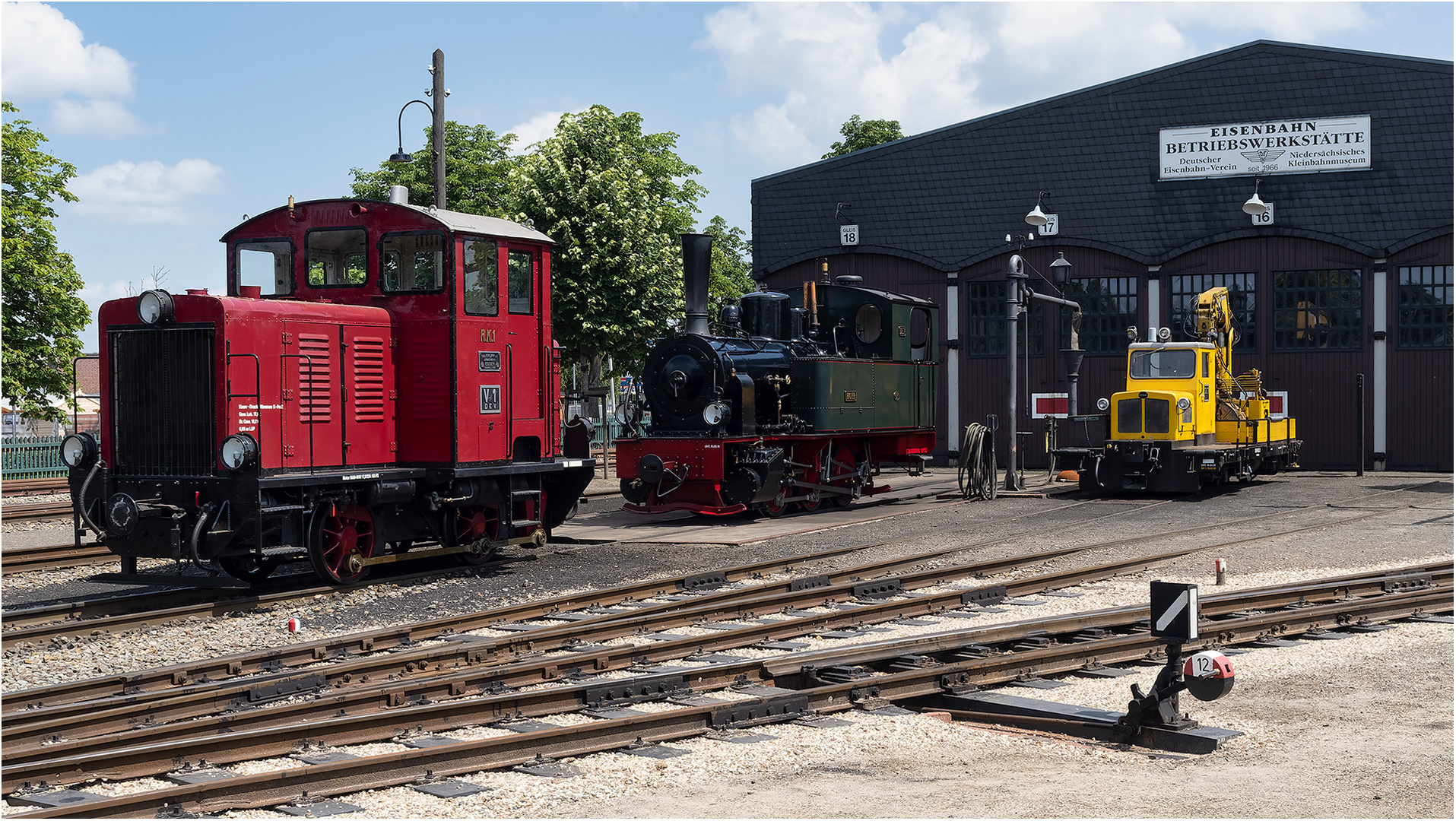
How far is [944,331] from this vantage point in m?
31.3

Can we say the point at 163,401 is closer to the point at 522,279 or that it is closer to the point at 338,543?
the point at 338,543

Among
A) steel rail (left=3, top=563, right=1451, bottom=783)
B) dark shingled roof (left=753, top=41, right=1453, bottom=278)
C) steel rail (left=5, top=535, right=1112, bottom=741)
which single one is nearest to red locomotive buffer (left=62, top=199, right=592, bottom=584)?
steel rail (left=5, top=535, right=1112, bottom=741)

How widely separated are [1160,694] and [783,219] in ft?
87.3

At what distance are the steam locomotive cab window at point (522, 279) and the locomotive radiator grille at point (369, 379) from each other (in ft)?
5.02

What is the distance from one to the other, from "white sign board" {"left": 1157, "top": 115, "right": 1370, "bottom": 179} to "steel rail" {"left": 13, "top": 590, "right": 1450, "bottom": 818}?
21.6 m

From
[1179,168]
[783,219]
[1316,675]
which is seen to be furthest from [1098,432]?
[1316,675]

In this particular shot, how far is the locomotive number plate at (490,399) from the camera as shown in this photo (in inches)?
521

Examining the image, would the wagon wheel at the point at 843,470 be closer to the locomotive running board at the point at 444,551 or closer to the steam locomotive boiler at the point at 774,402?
the steam locomotive boiler at the point at 774,402

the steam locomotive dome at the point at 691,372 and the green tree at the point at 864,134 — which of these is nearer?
the steam locomotive dome at the point at 691,372

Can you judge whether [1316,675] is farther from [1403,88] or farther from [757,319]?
[1403,88]

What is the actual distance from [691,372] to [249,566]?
7489 mm

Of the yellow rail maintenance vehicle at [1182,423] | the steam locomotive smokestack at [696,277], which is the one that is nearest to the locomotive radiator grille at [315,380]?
the steam locomotive smokestack at [696,277]

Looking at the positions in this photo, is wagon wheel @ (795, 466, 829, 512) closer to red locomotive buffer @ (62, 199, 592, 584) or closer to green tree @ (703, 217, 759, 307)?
red locomotive buffer @ (62, 199, 592, 584)

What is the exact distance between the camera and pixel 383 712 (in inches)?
281
